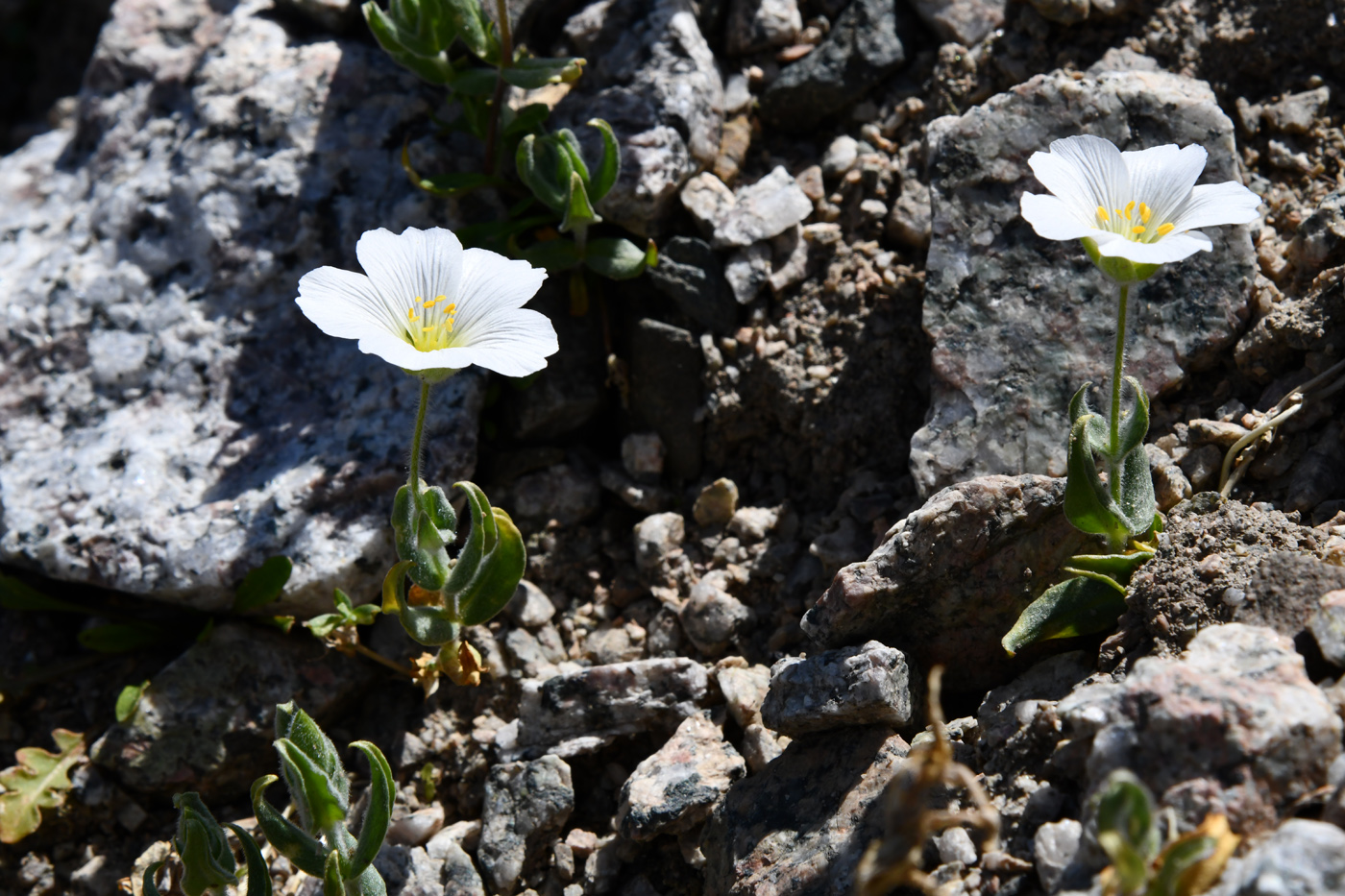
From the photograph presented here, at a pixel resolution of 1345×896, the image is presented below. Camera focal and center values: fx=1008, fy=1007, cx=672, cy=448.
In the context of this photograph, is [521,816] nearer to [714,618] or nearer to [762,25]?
[714,618]

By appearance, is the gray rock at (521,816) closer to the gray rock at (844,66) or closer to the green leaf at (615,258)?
the green leaf at (615,258)

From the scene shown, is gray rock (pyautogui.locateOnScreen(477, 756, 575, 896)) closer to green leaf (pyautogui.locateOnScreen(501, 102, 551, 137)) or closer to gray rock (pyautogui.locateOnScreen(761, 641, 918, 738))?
gray rock (pyautogui.locateOnScreen(761, 641, 918, 738))

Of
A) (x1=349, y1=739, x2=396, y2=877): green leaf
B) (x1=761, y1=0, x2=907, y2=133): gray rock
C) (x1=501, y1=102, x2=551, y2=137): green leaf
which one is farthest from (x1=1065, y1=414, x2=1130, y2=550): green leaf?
(x1=501, y1=102, x2=551, y2=137): green leaf

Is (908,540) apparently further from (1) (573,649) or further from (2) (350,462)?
(2) (350,462)

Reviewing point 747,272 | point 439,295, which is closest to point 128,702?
point 439,295

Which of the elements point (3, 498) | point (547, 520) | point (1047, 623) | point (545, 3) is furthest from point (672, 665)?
point (545, 3)

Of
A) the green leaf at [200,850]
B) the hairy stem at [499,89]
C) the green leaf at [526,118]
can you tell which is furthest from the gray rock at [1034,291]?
the green leaf at [200,850]
